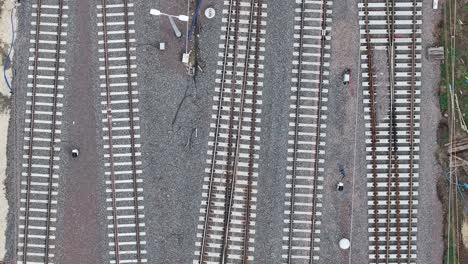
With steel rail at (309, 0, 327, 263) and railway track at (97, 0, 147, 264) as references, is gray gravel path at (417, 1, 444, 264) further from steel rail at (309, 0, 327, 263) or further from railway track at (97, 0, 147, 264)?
railway track at (97, 0, 147, 264)

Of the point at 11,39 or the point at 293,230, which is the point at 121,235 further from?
the point at 11,39

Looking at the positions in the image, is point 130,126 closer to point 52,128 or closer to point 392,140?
point 52,128

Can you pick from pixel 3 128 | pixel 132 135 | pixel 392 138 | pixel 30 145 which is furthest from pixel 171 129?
pixel 392 138

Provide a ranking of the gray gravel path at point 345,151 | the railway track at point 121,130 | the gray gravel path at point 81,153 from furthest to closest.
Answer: the gray gravel path at point 81,153, the railway track at point 121,130, the gray gravel path at point 345,151

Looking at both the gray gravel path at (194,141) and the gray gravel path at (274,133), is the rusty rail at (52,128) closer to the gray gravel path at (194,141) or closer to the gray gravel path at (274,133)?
the gray gravel path at (194,141)

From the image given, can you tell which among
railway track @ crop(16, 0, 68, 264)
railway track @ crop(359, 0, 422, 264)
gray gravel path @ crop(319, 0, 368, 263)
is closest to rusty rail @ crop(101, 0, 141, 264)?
railway track @ crop(16, 0, 68, 264)

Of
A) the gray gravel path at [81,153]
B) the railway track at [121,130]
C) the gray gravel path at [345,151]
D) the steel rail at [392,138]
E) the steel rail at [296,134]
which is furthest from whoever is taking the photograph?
the gray gravel path at [81,153]

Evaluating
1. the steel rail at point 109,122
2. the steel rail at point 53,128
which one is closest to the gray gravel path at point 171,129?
the steel rail at point 109,122
